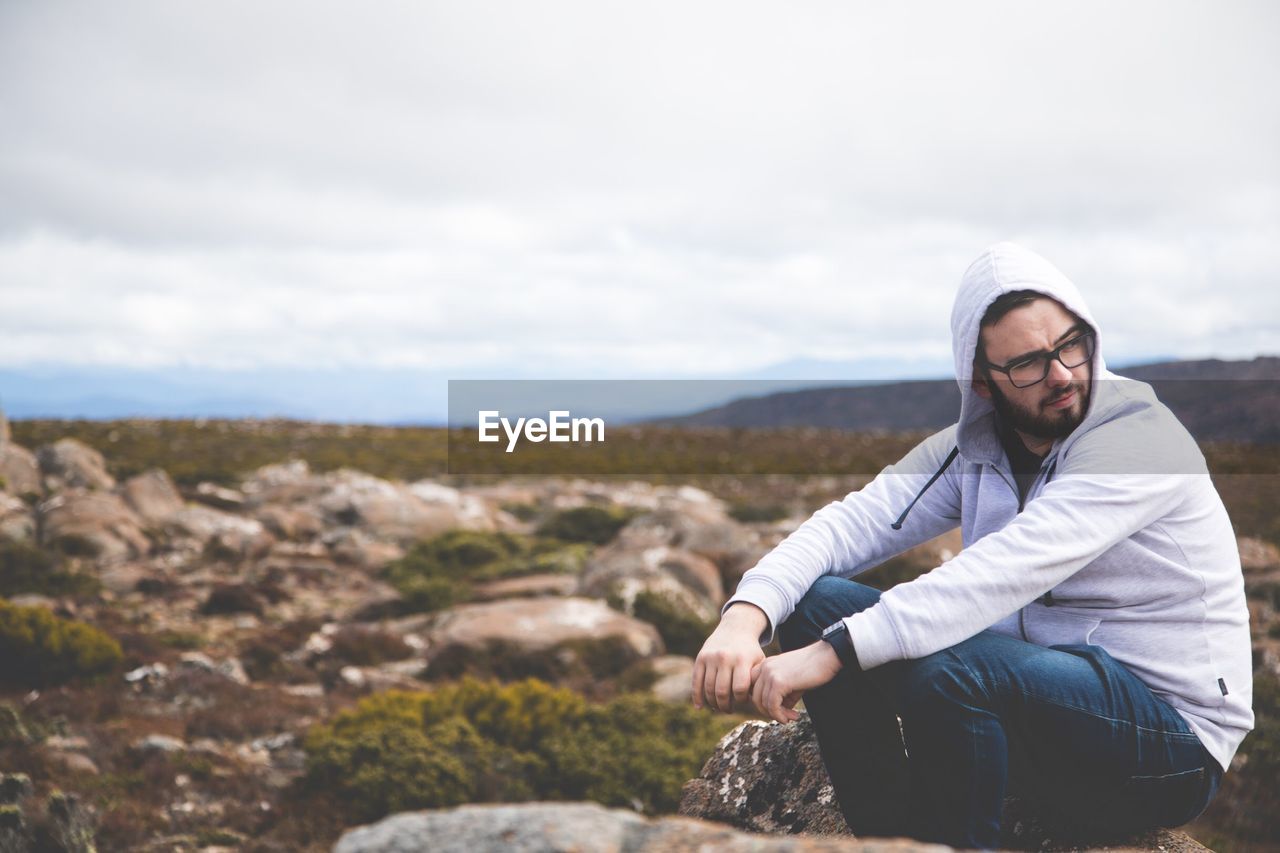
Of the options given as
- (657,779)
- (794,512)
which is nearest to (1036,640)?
(657,779)

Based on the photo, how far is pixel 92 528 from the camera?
689 inches

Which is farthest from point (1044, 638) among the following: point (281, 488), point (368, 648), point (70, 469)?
point (70, 469)

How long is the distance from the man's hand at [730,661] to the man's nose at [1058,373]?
1.15 meters

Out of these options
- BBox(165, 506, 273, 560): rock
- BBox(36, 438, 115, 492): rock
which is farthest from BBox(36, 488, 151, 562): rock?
BBox(36, 438, 115, 492): rock

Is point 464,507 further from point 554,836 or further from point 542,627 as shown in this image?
point 554,836

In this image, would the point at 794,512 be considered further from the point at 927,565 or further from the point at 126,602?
the point at 126,602

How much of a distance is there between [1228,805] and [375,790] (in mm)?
6921

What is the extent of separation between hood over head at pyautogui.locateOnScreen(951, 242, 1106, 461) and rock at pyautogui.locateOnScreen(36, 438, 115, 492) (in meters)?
26.2

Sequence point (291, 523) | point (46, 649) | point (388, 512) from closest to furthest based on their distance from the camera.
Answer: point (46, 649) < point (291, 523) < point (388, 512)

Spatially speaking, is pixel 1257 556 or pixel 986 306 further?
pixel 1257 556

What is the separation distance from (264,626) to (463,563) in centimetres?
453

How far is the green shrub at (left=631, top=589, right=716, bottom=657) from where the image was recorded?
491 inches

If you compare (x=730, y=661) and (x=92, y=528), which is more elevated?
(x=730, y=661)

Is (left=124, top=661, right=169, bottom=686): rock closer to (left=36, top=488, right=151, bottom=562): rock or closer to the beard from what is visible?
(left=36, top=488, right=151, bottom=562): rock
